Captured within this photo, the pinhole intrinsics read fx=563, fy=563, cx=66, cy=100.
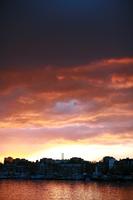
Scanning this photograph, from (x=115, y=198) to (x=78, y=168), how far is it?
45.8 metres

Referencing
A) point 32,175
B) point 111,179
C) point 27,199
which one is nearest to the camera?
point 27,199

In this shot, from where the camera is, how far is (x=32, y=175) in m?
92.0

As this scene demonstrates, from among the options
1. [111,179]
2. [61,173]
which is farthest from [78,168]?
[111,179]

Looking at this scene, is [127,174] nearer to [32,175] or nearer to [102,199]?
[32,175]

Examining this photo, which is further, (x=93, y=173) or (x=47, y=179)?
(x=47, y=179)

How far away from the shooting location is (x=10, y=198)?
4088cm

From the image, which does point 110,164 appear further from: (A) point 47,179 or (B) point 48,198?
(B) point 48,198

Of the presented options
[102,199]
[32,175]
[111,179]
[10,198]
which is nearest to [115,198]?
[102,199]

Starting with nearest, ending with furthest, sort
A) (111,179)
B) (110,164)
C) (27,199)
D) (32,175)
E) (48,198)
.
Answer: (27,199), (48,198), (111,179), (110,164), (32,175)

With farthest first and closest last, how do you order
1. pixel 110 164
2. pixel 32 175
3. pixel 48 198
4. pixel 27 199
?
pixel 32 175
pixel 110 164
pixel 48 198
pixel 27 199

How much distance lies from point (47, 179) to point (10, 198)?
48.3 meters

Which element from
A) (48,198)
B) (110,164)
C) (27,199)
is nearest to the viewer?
(27,199)

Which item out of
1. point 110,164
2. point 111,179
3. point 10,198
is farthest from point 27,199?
point 110,164

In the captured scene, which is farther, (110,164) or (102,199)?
(110,164)
